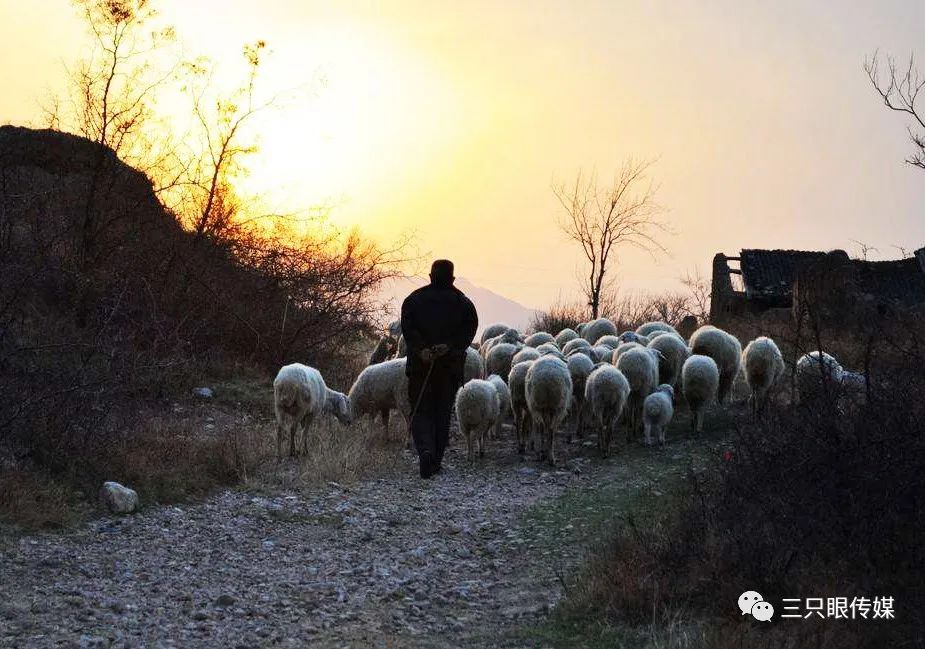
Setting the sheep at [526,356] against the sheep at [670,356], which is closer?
the sheep at [526,356]

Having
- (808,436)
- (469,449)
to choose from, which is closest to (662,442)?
(469,449)

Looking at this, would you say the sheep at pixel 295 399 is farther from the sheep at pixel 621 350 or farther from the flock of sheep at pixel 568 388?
the sheep at pixel 621 350

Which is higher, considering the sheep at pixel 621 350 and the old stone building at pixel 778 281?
the old stone building at pixel 778 281

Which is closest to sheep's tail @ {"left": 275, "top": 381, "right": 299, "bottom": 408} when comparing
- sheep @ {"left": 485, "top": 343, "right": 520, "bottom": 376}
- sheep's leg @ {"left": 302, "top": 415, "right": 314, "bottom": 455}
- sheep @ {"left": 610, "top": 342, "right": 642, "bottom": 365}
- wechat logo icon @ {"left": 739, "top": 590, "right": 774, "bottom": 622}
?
sheep's leg @ {"left": 302, "top": 415, "right": 314, "bottom": 455}

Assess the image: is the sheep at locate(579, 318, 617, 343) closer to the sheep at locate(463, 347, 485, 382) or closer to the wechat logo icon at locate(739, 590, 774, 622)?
the sheep at locate(463, 347, 485, 382)

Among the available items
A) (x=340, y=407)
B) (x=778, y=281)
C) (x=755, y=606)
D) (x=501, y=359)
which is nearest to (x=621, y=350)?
(x=501, y=359)

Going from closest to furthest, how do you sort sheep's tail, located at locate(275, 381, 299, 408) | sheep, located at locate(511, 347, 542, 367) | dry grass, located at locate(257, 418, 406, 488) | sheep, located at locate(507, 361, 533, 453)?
dry grass, located at locate(257, 418, 406, 488), sheep's tail, located at locate(275, 381, 299, 408), sheep, located at locate(507, 361, 533, 453), sheep, located at locate(511, 347, 542, 367)

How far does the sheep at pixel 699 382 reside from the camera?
1389 cm

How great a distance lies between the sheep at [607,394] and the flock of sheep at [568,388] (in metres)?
0.01

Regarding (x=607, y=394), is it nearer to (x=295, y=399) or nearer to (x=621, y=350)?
(x=621, y=350)

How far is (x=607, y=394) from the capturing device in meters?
12.9

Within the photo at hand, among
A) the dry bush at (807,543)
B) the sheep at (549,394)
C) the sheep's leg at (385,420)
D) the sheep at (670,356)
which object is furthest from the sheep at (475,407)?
the dry bush at (807,543)

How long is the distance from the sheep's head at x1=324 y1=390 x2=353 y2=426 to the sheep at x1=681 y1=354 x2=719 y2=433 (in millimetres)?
4462

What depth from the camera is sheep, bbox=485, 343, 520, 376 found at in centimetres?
1623
